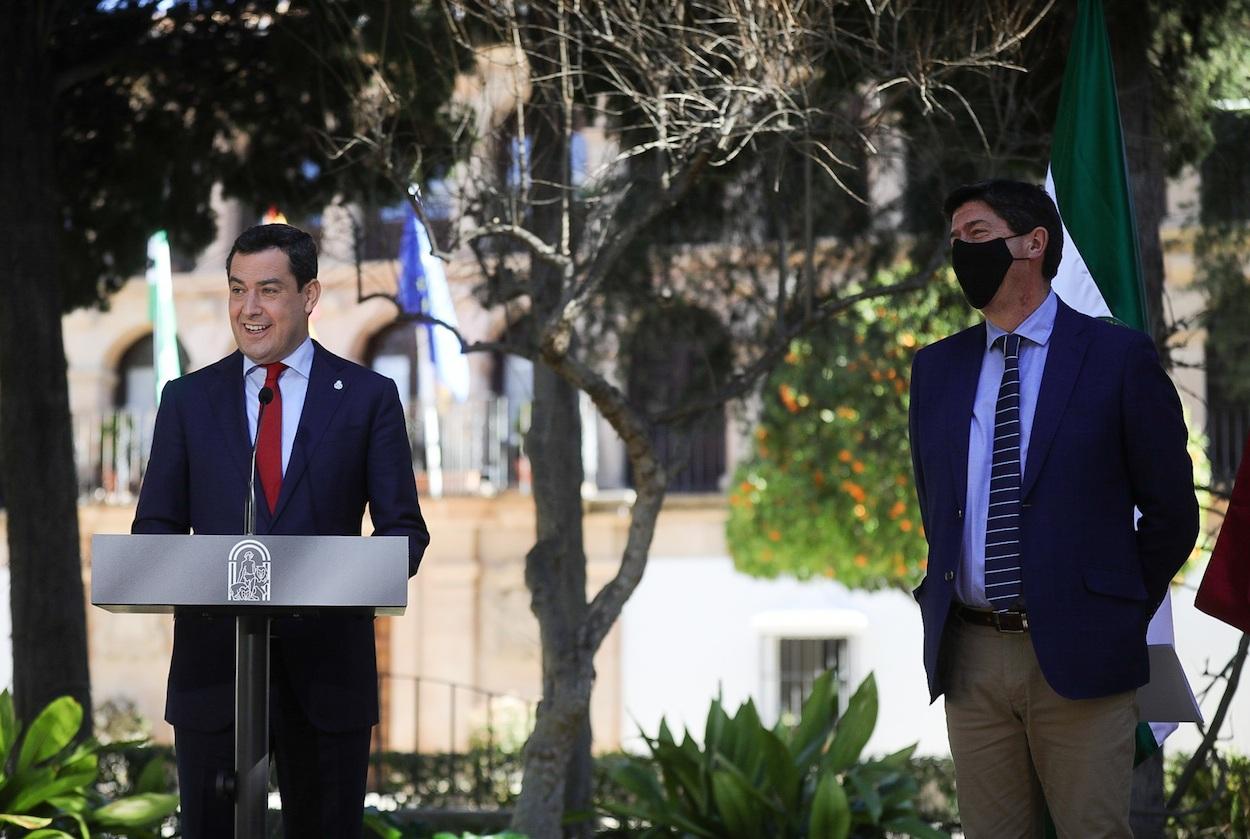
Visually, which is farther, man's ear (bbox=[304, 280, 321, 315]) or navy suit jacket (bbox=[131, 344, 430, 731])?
man's ear (bbox=[304, 280, 321, 315])

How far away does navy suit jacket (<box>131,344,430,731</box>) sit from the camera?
11.4 ft

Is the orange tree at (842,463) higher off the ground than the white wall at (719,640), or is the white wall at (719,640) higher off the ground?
the orange tree at (842,463)

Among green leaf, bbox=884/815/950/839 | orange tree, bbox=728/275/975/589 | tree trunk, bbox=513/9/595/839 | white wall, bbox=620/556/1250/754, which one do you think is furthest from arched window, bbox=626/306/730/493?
white wall, bbox=620/556/1250/754

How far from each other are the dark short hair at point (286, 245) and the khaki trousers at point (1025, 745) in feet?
5.26

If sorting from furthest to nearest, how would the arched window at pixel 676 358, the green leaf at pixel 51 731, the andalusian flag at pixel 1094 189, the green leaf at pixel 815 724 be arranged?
the arched window at pixel 676 358, the green leaf at pixel 815 724, the green leaf at pixel 51 731, the andalusian flag at pixel 1094 189

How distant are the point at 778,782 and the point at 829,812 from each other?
45 cm

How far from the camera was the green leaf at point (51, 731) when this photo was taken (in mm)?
6250

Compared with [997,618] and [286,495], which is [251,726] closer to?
[286,495]

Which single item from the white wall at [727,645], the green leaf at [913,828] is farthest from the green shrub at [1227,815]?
the white wall at [727,645]

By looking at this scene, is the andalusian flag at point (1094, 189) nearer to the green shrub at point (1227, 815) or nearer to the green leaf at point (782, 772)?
the green leaf at point (782, 772)

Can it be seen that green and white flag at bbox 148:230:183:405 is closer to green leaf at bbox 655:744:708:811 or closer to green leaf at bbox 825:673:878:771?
green leaf at bbox 655:744:708:811

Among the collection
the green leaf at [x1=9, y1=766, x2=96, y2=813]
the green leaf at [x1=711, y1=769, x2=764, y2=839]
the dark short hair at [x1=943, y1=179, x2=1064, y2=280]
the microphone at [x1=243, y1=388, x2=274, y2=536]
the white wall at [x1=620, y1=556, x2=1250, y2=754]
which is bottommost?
the white wall at [x1=620, y1=556, x2=1250, y2=754]

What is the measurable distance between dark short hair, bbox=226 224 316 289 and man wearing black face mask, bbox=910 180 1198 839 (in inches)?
55.6

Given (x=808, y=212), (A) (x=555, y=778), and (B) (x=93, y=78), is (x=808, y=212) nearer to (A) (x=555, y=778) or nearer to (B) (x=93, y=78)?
(A) (x=555, y=778)
